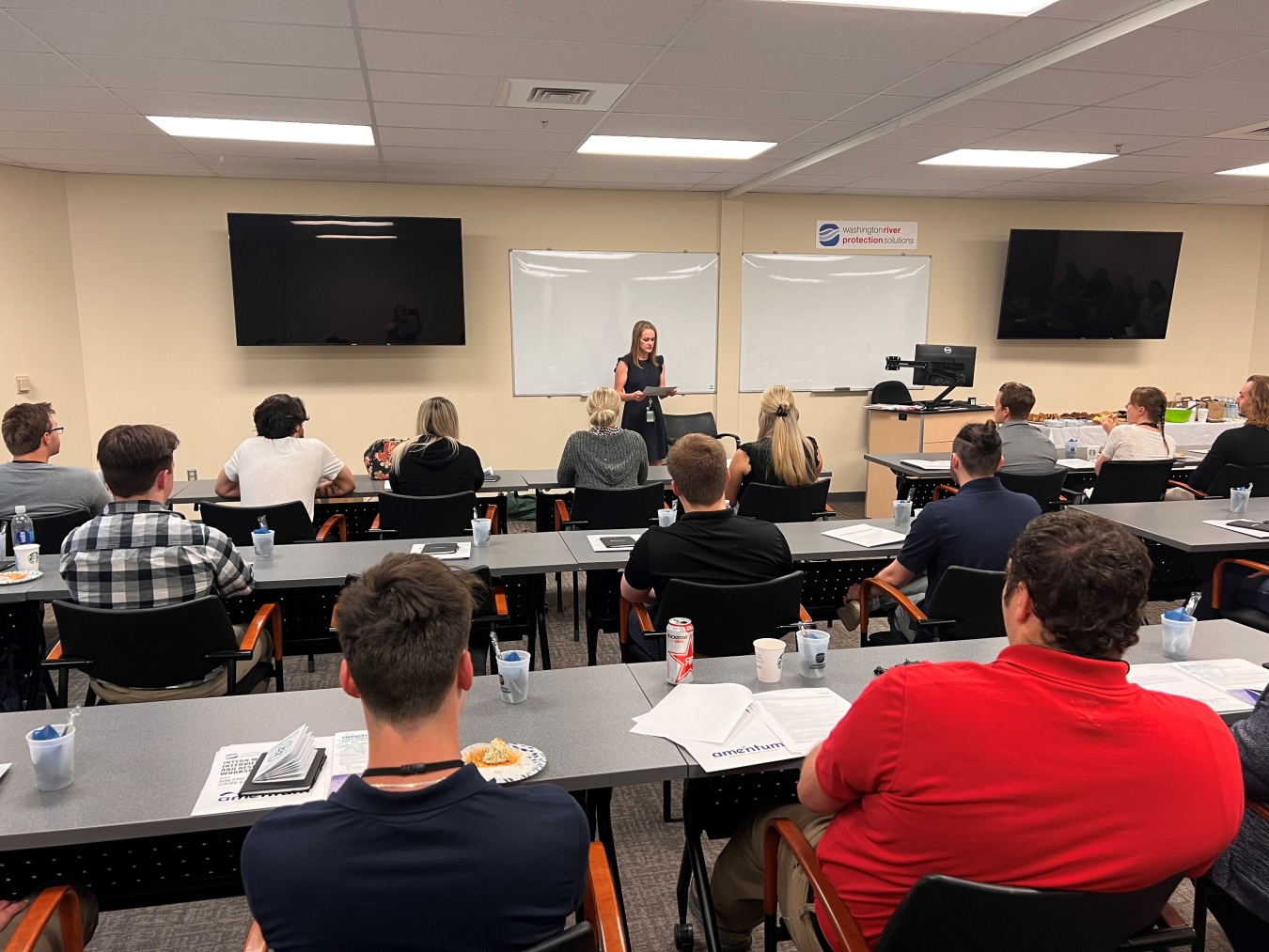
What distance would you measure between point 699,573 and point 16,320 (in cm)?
580

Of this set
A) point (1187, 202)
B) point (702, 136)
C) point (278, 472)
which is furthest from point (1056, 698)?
point (1187, 202)

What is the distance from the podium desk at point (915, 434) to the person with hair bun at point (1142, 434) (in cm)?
177

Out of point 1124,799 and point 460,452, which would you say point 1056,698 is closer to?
point 1124,799

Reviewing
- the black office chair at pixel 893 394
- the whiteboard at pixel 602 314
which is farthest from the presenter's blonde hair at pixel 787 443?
the black office chair at pixel 893 394

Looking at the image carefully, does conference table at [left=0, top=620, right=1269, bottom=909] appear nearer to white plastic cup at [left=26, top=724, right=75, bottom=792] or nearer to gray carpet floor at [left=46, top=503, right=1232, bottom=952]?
white plastic cup at [left=26, top=724, right=75, bottom=792]

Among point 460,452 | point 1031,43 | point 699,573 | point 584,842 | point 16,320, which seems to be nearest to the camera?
point 584,842

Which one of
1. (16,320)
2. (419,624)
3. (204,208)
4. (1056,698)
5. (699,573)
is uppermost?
(204,208)

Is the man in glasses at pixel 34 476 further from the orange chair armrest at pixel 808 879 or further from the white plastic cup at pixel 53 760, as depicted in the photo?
the orange chair armrest at pixel 808 879

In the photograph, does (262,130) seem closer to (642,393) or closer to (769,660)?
(642,393)

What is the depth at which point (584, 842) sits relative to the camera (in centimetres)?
115

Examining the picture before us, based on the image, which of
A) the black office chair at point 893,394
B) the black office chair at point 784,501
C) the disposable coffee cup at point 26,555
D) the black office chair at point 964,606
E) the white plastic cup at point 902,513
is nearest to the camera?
the black office chair at point 964,606

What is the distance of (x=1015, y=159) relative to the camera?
600cm

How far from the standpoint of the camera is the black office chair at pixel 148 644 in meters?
2.34

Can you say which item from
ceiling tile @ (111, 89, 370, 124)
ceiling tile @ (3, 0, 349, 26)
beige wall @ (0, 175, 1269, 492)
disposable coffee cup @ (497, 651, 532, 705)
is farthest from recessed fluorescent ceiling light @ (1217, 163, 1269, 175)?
disposable coffee cup @ (497, 651, 532, 705)
